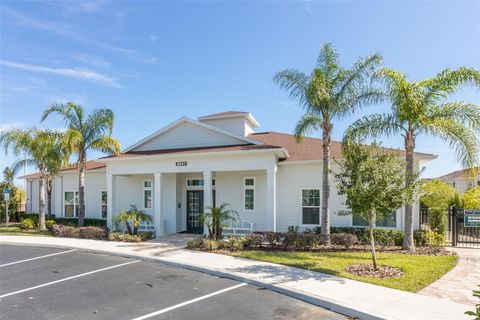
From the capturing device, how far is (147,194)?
20.4 meters

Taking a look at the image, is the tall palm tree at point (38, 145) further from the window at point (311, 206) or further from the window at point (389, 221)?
the window at point (389, 221)

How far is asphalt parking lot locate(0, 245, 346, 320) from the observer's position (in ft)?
22.4

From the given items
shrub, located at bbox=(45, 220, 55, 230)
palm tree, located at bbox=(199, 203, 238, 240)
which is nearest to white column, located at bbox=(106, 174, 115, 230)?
shrub, located at bbox=(45, 220, 55, 230)

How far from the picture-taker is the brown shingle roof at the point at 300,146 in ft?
56.2

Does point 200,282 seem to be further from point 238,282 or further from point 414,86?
point 414,86

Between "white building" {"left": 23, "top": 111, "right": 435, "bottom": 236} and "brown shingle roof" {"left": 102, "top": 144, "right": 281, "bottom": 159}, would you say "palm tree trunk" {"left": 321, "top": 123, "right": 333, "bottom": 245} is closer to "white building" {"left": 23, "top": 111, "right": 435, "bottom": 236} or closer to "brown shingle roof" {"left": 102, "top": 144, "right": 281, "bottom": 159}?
"white building" {"left": 23, "top": 111, "right": 435, "bottom": 236}

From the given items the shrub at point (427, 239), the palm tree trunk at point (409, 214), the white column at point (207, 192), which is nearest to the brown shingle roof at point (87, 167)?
the white column at point (207, 192)

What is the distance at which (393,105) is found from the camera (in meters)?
12.9

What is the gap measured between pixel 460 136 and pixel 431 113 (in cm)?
128

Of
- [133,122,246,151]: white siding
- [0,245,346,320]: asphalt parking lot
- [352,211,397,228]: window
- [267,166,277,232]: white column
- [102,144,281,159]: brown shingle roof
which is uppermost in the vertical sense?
[133,122,246,151]: white siding

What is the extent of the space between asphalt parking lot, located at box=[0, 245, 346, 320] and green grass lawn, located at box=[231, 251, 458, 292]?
2473 millimetres

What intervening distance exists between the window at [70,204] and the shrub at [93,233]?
6.90m

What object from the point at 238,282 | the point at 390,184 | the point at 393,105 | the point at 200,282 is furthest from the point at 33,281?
the point at 393,105

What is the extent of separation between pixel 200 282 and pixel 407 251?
320 inches
